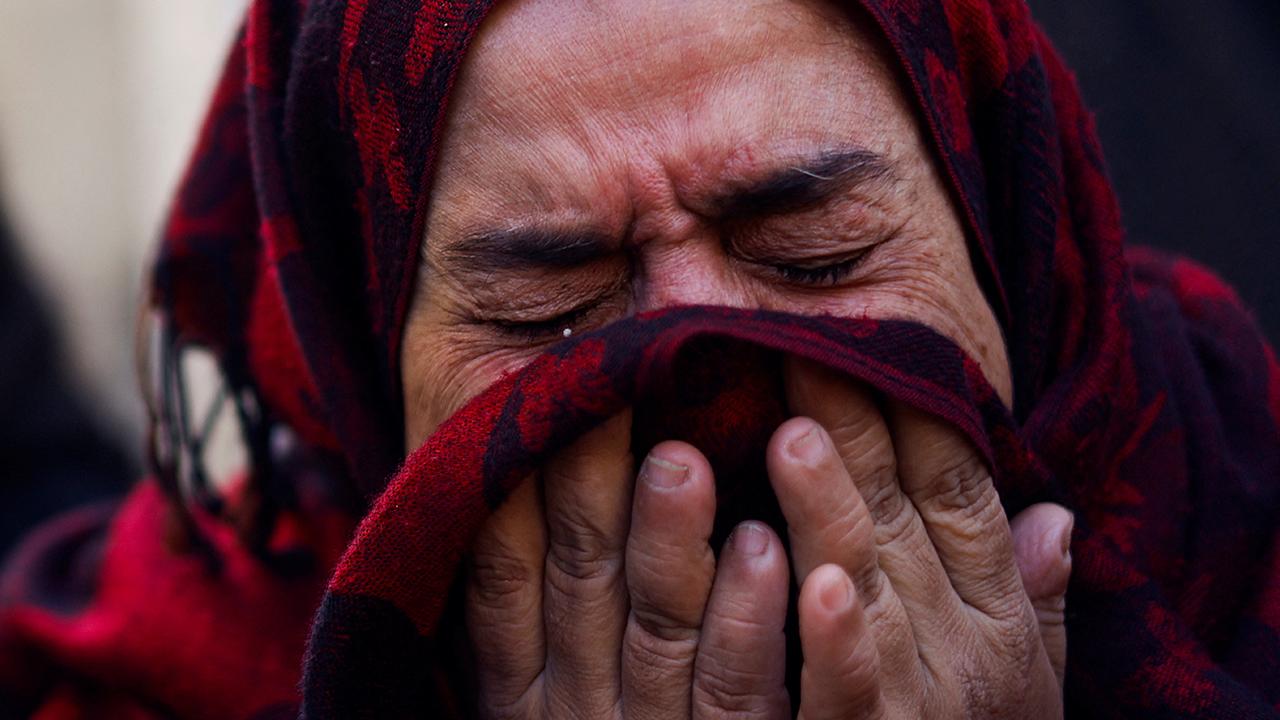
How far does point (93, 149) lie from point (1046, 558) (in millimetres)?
6116

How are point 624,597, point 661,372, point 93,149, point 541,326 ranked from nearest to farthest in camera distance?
point 661,372, point 624,597, point 541,326, point 93,149

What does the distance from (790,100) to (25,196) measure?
5708mm

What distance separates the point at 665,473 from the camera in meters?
1.45

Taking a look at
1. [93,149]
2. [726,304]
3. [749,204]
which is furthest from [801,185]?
[93,149]

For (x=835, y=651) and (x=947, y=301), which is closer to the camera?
(x=835, y=651)

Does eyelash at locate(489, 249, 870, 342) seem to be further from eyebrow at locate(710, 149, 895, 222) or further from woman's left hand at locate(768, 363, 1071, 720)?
woman's left hand at locate(768, 363, 1071, 720)

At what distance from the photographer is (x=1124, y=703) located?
168 cm

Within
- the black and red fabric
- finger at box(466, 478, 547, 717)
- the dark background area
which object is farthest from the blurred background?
finger at box(466, 478, 547, 717)

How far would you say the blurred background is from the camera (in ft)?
11.0

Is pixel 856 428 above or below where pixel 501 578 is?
above

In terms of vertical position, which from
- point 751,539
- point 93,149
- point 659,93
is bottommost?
point 93,149

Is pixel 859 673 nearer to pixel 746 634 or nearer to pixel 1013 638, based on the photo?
pixel 746 634

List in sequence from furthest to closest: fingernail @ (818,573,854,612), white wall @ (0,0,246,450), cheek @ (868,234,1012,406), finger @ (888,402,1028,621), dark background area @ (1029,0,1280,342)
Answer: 1. white wall @ (0,0,246,450)
2. dark background area @ (1029,0,1280,342)
3. cheek @ (868,234,1012,406)
4. finger @ (888,402,1028,621)
5. fingernail @ (818,573,854,612)

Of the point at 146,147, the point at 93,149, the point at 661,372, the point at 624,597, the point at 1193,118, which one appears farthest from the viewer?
the point at 93,149
